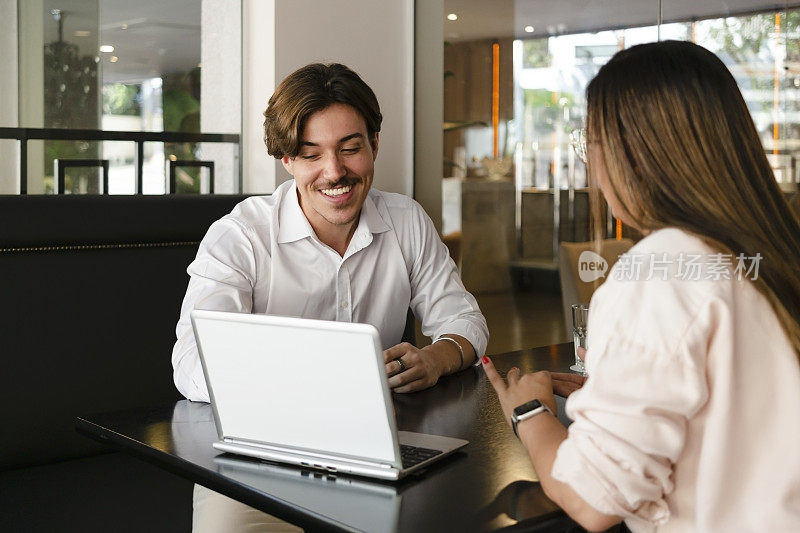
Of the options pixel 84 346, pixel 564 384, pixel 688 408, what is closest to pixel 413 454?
pixel 564 384

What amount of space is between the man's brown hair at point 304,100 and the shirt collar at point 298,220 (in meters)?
0.13

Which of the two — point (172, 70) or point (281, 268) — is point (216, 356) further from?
point (172, 70)

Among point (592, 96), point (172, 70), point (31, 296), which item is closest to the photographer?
point (592, 96)

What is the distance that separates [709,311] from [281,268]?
4.28ft

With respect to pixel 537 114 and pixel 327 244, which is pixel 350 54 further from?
pixel 327 244

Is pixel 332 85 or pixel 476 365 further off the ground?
pixel 332 85

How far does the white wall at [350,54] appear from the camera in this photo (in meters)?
3.17

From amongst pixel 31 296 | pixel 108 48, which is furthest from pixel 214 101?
pixel 31 296

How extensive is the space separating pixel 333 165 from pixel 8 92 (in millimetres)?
1112

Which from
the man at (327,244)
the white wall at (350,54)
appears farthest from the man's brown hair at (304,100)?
the white wall at (350,54)

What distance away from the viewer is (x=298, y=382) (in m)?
1.27

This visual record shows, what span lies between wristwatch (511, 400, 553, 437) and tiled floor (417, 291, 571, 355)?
2425mm

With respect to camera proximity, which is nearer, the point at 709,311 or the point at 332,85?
the point at 709,311

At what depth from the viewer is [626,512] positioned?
991mm
